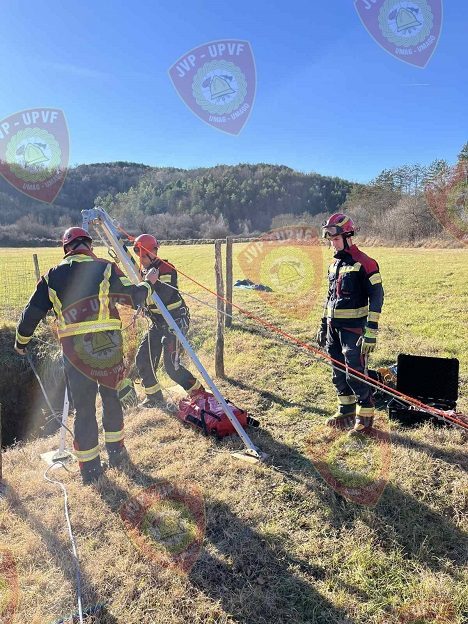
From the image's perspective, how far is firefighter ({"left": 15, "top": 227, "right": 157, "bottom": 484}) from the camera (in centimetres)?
412

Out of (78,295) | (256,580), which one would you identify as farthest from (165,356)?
(256,580)

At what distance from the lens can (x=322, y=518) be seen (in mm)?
3635

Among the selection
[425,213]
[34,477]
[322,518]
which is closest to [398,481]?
[322,518]

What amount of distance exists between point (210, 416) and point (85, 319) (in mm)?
2093

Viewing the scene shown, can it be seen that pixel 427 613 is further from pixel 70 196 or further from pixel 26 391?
pixel 70 196

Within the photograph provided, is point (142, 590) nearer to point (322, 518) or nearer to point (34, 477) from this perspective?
point (322, 518)

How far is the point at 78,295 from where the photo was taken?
13.5 feet

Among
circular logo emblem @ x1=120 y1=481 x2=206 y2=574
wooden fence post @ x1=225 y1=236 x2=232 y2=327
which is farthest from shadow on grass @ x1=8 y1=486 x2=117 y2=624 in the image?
wooden fence post @ x1=225 y1=236 x2=232 y2=327

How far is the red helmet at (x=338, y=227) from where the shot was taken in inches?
177

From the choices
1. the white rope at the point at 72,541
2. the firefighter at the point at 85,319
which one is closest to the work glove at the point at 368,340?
the firefighter at the point at 85,319

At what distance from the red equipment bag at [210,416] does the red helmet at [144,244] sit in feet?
7.44

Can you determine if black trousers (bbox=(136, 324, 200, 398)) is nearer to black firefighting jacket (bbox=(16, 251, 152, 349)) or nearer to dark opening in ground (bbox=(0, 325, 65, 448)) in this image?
black firefighting jacket (bbox=(16, 251, 152, 349))

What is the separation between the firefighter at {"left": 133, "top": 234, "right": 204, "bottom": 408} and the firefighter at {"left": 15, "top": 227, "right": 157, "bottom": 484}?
1.28 metres

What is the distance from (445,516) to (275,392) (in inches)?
126
